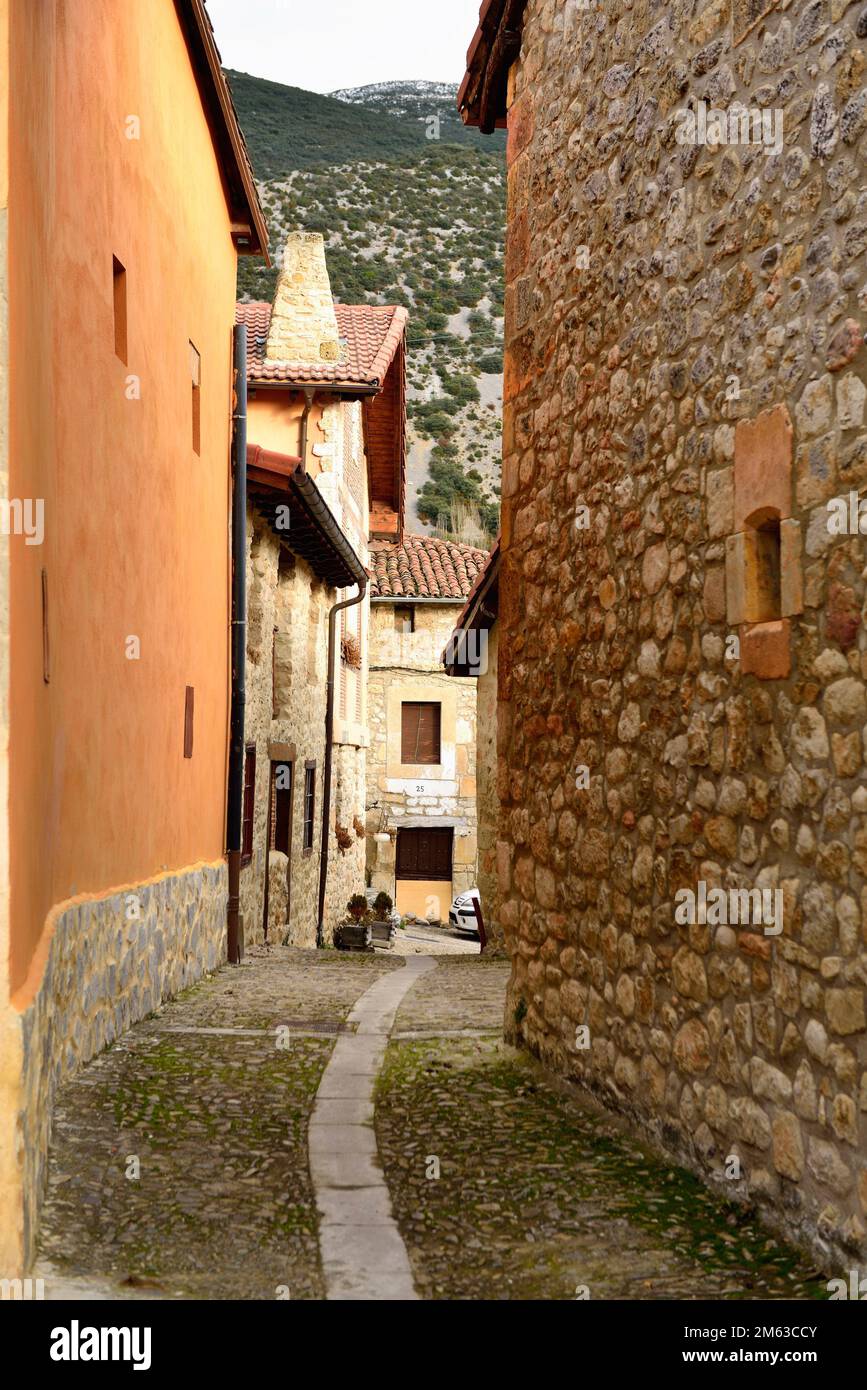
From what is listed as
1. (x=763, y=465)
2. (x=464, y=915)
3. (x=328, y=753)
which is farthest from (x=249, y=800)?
(x=464, y=915)

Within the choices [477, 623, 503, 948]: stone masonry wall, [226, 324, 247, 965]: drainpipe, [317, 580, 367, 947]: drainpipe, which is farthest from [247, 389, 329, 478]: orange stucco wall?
[226, 324, 247, 965]: drainpipe

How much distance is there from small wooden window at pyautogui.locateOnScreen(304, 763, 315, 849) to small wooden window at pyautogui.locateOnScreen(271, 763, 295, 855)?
4.62ft

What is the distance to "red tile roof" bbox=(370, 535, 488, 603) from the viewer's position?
2600 centimetres

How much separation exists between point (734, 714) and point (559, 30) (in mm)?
3564

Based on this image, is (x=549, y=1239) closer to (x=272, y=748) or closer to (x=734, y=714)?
(x=734, y=714)

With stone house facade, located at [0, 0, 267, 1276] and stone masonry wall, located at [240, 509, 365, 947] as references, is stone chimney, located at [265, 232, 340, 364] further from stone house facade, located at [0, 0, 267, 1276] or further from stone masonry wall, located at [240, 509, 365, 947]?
stone house facade, located at [0, 0, 267, 1276]

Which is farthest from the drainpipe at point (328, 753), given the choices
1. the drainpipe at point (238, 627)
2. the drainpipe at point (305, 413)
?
the drainpipe at point (238, 627)

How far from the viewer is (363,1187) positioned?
4523 mm

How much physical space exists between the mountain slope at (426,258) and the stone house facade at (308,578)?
2373 cm

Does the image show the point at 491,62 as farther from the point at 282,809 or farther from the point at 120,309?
the point at 282,809

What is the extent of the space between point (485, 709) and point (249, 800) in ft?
9.78

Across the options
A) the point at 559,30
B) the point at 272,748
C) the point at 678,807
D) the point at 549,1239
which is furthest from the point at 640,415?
the point at 272,748

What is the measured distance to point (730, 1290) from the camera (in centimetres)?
354

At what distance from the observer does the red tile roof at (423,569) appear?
26.0 meters
